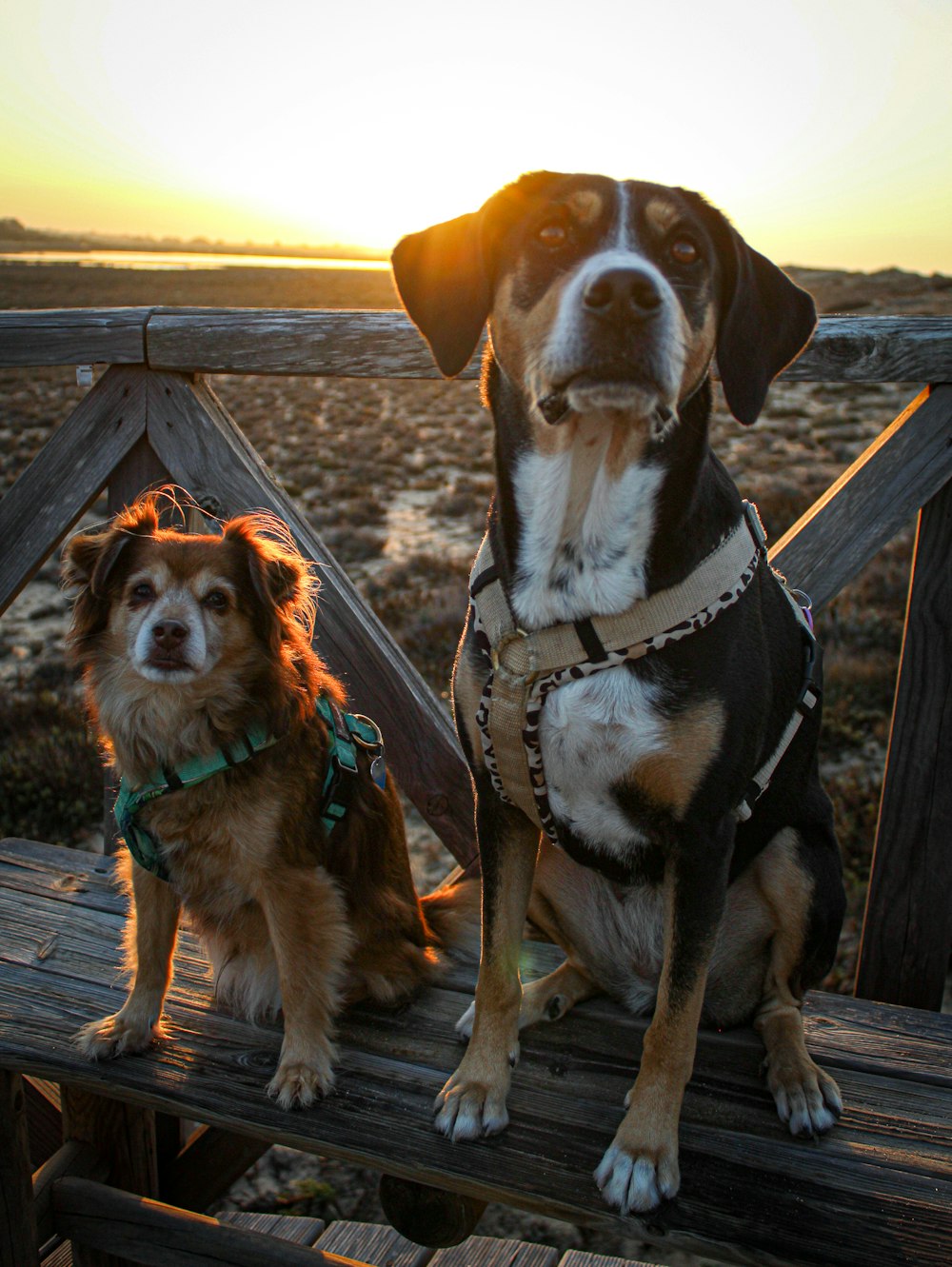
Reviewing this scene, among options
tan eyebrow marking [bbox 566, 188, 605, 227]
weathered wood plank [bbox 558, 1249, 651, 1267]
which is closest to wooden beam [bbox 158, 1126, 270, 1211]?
weathered wood plank [bbox 558, 1249, 651, 1267]

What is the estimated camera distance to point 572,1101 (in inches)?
82.9

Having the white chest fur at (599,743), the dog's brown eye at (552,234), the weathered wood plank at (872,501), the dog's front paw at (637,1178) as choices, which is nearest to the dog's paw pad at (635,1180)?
the dog's front paw at (637,1178)

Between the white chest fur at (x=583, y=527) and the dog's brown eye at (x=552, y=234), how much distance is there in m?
0.39

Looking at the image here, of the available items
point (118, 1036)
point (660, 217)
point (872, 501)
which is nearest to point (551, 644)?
point (660, 217)

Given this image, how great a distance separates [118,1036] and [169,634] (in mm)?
1012

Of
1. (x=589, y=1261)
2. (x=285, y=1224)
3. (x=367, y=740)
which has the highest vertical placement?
(x=367, y=740)

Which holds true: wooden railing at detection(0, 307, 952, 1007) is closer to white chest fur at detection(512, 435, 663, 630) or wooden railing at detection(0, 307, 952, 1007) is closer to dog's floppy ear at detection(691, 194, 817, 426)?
dog's floppy ear at detection(691, 194, 817, 426)

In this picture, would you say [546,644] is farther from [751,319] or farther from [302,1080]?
[302,1080]

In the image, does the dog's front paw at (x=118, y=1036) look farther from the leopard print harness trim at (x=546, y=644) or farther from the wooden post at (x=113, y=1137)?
the leopard print harness trim at (x=546, y=644)

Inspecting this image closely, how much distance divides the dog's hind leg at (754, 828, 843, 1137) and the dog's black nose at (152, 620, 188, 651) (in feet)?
4.79

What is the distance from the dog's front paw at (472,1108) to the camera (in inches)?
79.9

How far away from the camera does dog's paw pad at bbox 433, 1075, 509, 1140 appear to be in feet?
6.66

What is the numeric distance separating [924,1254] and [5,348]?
10.5 ft

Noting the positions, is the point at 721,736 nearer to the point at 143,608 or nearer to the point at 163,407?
the point at 143,608
